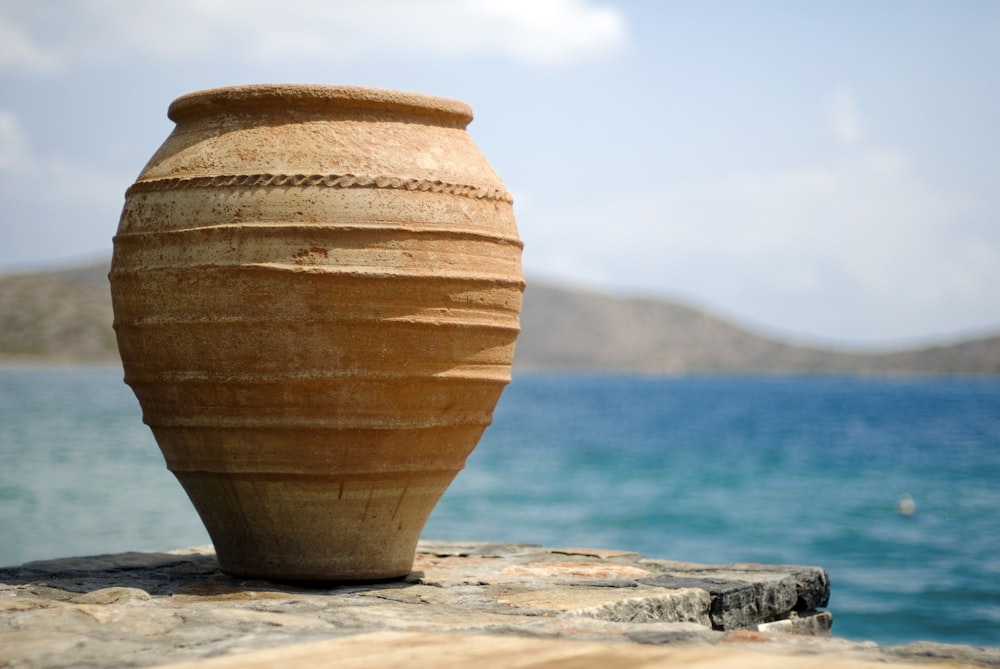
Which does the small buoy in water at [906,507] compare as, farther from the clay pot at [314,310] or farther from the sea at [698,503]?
the clay pot at [314,310]

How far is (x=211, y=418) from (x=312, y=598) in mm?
771

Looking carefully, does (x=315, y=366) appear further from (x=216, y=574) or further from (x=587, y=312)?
(x=587, y=312)

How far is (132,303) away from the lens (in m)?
5.01

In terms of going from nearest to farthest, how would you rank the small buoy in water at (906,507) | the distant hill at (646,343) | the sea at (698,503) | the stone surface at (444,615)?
the stone surface at (444,615), the sea at (698,503), the small buoy in water at (906,507), the distant hill at (646,343)

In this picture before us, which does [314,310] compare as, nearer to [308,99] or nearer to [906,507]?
[308,99]

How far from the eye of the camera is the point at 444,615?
14.4 ft

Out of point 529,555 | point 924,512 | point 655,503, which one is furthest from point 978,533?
point 529,555

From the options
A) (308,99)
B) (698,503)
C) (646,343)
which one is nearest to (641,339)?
(646,343)

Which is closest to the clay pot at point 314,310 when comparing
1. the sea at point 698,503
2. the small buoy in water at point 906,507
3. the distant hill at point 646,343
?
the sea at point 698,503

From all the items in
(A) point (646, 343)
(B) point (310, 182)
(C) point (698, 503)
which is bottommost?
(C) point (698, 503)

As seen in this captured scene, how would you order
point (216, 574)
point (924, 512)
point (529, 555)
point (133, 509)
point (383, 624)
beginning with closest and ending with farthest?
point (383, 624)
point (216, 574)
point (529, 555)
point (133, 509)
point (924, 512)

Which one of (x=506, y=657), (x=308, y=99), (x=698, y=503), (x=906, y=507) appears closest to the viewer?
(x=506, y=657)

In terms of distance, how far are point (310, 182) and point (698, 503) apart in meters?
17.4

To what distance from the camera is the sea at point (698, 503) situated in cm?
1371
